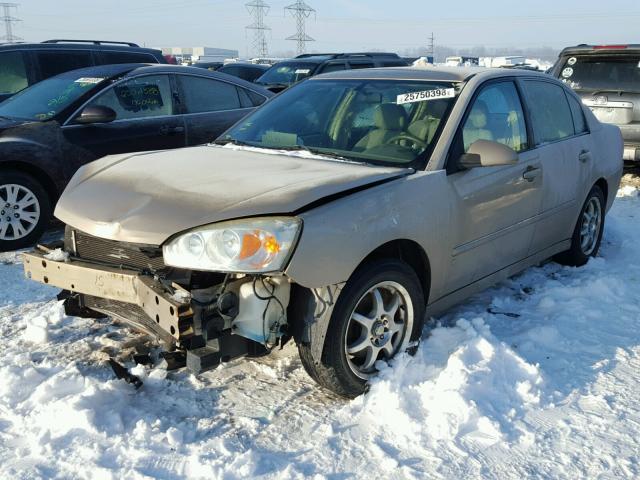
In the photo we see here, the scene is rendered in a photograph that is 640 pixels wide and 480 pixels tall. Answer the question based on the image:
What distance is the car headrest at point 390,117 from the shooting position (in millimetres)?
3932

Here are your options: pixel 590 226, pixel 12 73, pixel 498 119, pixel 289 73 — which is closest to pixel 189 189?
pixel 498 119

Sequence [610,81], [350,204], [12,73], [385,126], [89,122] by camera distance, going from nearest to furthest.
Answer: [350,204] → [385,126] → [89,122] → [12,73] → [610,81]

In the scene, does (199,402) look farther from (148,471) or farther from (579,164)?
(579,164)

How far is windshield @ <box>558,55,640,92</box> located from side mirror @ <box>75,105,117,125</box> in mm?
6273

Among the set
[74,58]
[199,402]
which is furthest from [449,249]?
[74,58]

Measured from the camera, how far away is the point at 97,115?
5902 mm

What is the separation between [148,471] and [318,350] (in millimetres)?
905

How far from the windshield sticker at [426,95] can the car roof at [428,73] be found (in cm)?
15

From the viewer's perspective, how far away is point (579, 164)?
507cm

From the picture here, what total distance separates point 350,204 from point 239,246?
59 centimetres

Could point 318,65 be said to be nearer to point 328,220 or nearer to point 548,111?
point 548,111

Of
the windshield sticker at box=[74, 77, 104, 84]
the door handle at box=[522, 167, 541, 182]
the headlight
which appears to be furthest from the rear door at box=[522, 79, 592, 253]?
the windshield sticker at box=[74, 77, 104, 84]

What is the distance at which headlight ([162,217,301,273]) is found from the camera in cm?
283

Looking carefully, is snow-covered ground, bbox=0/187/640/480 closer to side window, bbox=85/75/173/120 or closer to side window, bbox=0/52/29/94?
side window, bbox=85/75/173/120
